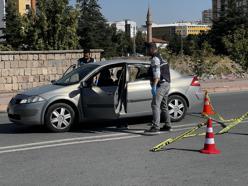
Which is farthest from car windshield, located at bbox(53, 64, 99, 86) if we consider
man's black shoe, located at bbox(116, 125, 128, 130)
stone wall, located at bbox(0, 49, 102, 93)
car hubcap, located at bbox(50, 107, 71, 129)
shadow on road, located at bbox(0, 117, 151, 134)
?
stone wall, located at bbox(0, 49, 102, 93)

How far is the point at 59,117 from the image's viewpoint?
32.2 feet

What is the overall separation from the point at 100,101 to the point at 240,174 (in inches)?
164

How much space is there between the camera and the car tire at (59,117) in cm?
977

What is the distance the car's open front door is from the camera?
9836 millimetres

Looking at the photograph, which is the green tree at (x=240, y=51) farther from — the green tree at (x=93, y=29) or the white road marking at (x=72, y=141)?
the green tree at (x=93, y=29)

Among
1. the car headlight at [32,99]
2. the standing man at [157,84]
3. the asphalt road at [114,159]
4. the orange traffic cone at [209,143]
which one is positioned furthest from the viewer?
the car headlight at [32,99]

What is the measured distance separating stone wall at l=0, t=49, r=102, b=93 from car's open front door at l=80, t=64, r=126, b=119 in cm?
984

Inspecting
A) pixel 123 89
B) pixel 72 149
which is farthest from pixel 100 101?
pixel 72 149

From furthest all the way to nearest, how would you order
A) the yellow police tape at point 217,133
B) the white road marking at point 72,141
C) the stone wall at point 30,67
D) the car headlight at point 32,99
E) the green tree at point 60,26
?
the green tree at point 60,26 < the stone wall at point 30,67 < the car headlight at point 32,99 < the white road marking at point 72,141 < the yellow police tape at point 217,133

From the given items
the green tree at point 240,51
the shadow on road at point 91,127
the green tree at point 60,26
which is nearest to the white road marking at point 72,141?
the shadow on road at point 91,127

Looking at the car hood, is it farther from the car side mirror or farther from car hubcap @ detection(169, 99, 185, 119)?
car hubcap @ detection(169, 99, 185, 119)

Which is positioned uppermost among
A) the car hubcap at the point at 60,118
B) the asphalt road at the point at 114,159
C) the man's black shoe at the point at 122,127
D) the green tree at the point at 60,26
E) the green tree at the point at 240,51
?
the green tree at the point at 60,26

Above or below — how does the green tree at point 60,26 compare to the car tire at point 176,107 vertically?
above

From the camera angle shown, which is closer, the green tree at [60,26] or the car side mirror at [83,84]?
the car side mirror at [83,84]
